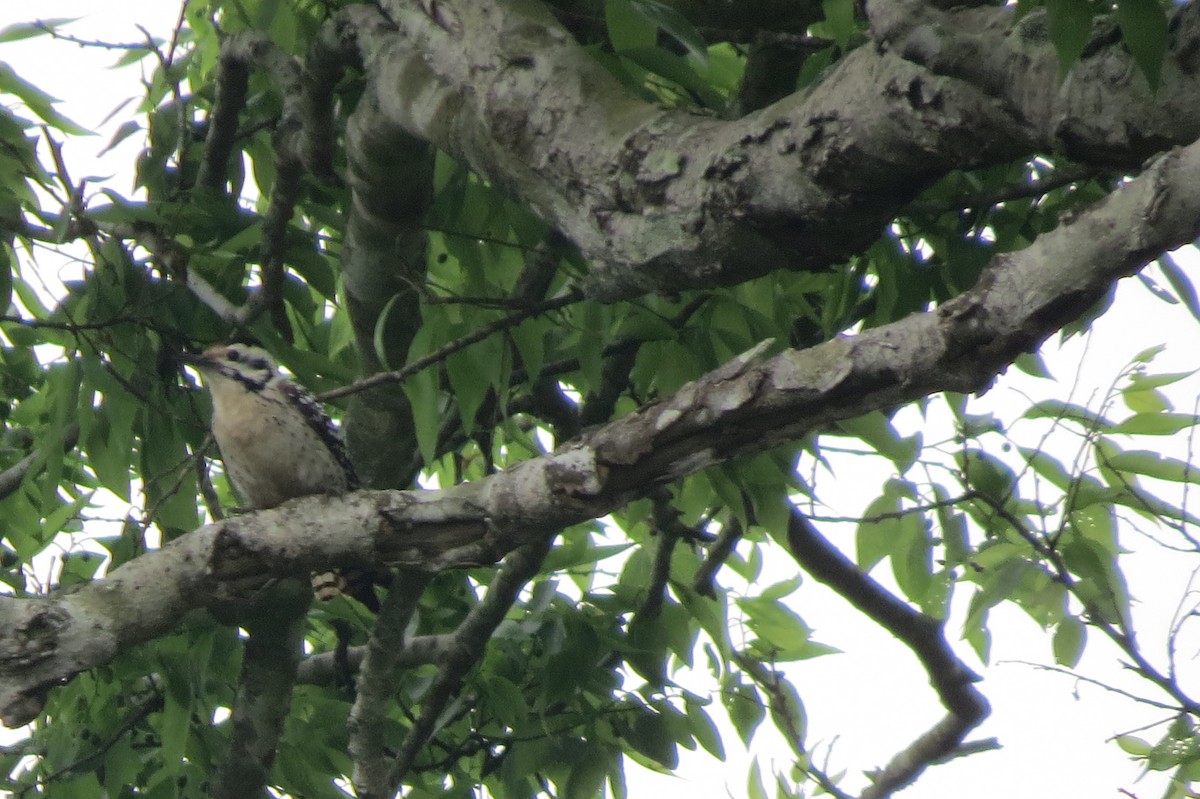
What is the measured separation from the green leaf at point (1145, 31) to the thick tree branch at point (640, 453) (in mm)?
119

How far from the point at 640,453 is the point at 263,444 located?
2757 millimetres

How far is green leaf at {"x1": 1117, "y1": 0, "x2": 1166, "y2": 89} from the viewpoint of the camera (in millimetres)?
1452

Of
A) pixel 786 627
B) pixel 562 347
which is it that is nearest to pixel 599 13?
pixel 562 347

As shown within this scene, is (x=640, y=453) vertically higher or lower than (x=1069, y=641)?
lower

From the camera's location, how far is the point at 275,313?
11.1ft

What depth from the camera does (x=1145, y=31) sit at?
4.78 feet

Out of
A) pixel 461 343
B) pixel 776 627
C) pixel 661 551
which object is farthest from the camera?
pixel 776 627

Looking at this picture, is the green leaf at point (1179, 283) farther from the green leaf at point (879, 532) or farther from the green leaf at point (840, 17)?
the green leaf at point (879, 532)

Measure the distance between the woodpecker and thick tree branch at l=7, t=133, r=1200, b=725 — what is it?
2085mm

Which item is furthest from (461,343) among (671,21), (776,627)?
(776,627)

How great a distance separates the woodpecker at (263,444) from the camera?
15.0 ft

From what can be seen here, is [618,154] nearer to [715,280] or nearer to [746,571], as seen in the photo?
[715,280]

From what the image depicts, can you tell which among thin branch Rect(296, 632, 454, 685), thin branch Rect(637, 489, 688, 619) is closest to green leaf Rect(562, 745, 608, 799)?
thin branch Rect(637, 489, 688, 619)

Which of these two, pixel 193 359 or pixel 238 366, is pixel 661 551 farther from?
pixel 238 366
